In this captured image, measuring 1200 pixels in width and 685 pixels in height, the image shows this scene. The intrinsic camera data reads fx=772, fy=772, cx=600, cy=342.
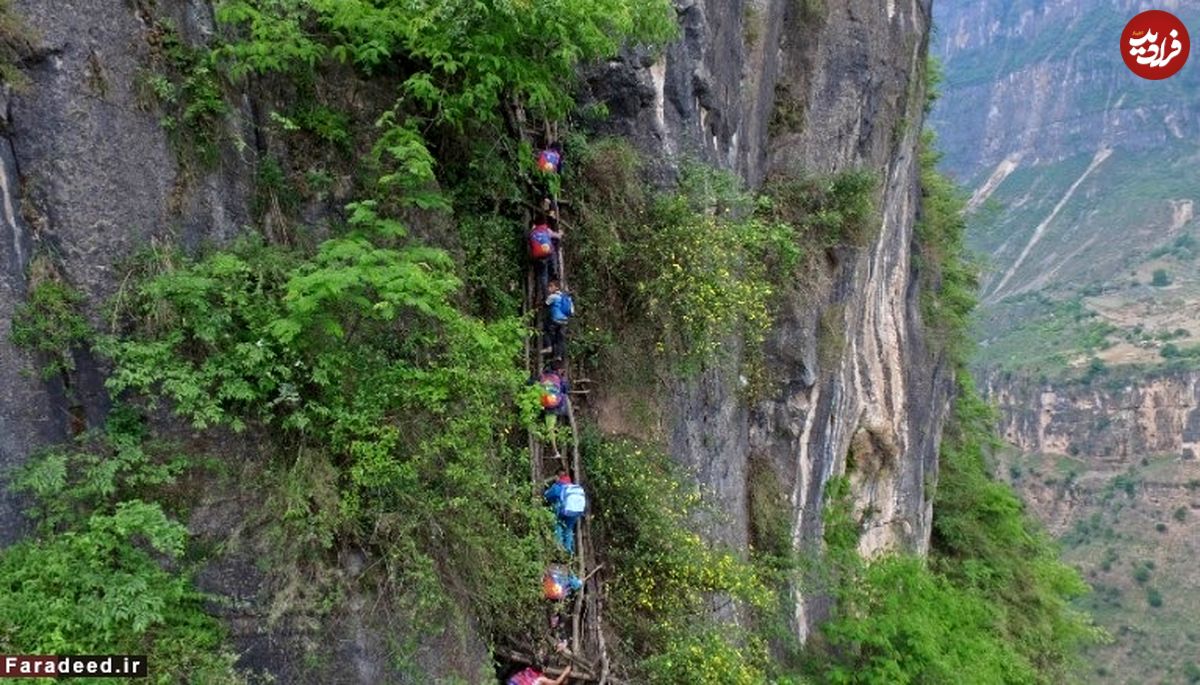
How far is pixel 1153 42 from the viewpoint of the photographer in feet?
64.9

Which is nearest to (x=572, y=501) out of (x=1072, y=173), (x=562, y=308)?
(x=562, y=308)

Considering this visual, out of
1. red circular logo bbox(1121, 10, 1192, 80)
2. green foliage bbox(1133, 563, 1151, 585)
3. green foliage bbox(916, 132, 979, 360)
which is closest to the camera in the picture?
green foliage bbox(916, 132, 979, 360)

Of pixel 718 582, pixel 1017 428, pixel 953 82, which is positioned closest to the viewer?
→ pixel 718 582

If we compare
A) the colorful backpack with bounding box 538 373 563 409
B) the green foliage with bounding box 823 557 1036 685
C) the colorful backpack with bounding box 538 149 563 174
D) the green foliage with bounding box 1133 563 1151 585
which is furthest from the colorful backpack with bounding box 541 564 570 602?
the green foliage with bounding box 1133 563 1151 585

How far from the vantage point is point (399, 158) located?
488 centimetres

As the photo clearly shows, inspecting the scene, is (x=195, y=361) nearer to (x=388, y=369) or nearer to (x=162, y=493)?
(x=162, y=493)

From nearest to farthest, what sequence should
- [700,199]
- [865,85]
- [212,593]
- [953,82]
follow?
1. [212,593]
2. [700,199]
3. [865,85]
4. [953,82]

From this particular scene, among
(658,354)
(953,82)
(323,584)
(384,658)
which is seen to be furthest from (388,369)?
(953,82)

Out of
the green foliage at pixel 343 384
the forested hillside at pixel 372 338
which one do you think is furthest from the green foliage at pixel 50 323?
the green foliage at pixel 343 384

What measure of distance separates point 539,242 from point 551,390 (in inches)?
46.7

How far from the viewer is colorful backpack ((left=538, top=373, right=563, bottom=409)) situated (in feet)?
18.8

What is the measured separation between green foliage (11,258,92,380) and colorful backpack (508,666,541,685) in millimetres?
3208

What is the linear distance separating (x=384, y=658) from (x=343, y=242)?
2350 millimetres

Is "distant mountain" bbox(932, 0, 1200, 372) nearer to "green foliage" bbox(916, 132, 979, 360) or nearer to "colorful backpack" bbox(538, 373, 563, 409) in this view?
"green foliage" bbox(916, 132, 979, 360)
